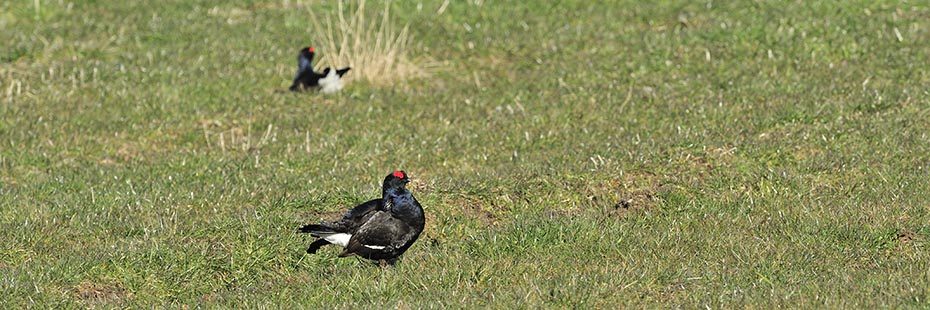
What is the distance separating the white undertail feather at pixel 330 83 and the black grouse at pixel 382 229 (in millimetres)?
8189

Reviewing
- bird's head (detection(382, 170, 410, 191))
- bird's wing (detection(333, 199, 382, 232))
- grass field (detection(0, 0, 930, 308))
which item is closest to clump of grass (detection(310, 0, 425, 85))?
grass field (detection(0, 0, 930, 308))

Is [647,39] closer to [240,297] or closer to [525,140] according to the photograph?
[525,140]

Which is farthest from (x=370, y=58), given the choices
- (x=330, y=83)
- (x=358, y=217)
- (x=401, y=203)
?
(x=401, y=203)

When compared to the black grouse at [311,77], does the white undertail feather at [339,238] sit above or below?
above

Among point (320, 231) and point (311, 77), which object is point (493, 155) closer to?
point (311, 77)

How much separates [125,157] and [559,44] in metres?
7.71

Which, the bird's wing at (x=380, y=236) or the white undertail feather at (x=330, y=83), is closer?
the bird's wing at (x=380, y=236)

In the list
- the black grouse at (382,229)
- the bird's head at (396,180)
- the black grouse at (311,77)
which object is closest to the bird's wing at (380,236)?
the black grouse at (382,229)

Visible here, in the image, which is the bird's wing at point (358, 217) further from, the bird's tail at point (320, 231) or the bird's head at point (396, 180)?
the bird's head at point (396, 180)

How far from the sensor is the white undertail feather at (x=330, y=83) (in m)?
18.1

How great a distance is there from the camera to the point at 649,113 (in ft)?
52.5

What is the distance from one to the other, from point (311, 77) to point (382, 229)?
8683 mm

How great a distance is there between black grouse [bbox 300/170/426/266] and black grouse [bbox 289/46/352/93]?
8.11 m

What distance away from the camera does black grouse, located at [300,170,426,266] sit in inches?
382
